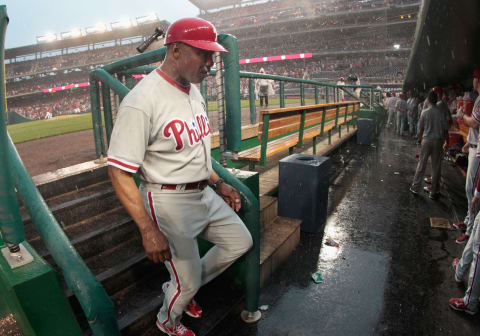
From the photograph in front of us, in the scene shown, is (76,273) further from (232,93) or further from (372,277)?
(372,277)

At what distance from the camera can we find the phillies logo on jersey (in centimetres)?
164

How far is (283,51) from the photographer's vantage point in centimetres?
4588

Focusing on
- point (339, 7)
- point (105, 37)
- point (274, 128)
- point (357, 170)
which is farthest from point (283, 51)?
point (274, 128)

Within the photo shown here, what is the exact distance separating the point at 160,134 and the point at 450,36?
6.29m

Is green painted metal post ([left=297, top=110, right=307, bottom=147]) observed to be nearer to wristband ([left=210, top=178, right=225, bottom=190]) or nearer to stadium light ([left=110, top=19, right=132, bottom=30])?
wristband ([left=210, top=178, right=225, bottom=190])

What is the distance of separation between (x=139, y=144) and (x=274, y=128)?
9.27 feet

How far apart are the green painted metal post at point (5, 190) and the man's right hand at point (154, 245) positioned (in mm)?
533

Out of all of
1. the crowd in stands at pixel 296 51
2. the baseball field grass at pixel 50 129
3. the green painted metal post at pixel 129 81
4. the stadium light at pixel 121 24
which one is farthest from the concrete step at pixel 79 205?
the stadium light at pixel 121 24

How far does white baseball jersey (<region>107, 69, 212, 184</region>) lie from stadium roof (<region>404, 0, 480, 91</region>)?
4009mm

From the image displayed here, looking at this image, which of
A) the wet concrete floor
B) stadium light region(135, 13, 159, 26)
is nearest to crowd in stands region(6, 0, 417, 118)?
stadium light region(135, 13, 159, 26)

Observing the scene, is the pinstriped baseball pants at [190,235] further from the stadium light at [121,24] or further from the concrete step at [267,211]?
the stadium light at [121,24]

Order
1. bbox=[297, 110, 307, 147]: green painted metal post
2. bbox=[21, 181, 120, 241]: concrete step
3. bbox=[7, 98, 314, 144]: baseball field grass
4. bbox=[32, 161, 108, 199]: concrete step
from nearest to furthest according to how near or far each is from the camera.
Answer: bbox=[21, 181, 120, 241]: concrete step < bbox=[32, 161, 108, 199]: concrete step < bbox=[297, 110, 307, 147]: green painted metal post < bbox=[7, 98, 314, 144]: baseball field grass

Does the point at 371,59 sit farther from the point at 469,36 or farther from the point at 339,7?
the point at 469,36

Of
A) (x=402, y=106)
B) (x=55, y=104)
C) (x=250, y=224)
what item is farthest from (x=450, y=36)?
(x=55, y=104)
